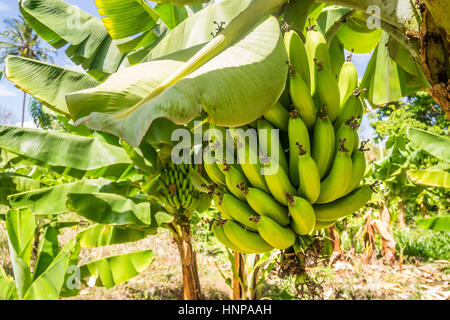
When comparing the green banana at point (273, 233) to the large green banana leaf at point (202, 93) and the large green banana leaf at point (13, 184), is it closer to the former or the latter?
the large green banana leaf at point (202, 93)

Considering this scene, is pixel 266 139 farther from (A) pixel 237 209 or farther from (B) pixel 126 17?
(B) pixel 126 17

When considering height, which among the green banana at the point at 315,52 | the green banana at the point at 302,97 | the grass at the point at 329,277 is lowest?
the grass at the point at 329,277

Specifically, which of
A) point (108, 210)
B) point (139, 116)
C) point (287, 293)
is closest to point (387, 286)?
point (287, 293)

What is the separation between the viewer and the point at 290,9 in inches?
31.5

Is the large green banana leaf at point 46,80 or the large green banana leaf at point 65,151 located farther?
the large green banana leaf at point 65,151

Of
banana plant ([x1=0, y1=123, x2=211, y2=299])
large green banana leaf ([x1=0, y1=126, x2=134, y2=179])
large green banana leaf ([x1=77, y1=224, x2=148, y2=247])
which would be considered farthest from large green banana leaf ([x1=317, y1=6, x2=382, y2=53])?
large green banana leaf ([x1=77, y1=224, x2=148, y2=247])

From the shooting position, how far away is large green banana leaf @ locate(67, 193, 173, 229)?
1.69 m

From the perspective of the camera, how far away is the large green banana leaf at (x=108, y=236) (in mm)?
2281

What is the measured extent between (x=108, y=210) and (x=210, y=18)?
123 centimetres

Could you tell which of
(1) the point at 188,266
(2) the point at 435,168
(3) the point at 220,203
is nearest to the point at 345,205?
(3) the point at 220,203

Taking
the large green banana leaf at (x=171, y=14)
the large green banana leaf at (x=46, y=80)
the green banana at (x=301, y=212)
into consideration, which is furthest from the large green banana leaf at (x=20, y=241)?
the green banana at (x=301, y=212)

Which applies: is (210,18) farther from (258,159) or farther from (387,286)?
(387,286)

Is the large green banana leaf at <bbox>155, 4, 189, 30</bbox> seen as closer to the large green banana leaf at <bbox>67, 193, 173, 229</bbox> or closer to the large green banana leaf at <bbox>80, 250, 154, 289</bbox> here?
the large green banana leaf at <bbox>67, 193, 173, 229</bbox>

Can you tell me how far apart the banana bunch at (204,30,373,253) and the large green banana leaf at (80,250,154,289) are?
1.60 m
